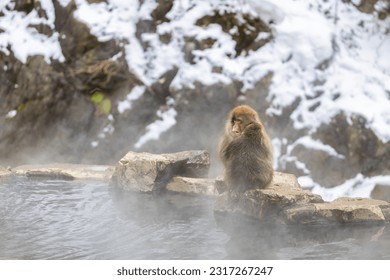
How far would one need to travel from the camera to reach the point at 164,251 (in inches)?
125

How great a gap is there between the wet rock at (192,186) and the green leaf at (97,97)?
246cm

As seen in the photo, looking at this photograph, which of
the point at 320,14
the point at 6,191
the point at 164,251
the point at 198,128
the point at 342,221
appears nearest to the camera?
A: the point at 164,251

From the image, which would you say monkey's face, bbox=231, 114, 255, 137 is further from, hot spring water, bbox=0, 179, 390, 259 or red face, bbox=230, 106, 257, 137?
hot spring water, bbox=0, 179, 390, 259

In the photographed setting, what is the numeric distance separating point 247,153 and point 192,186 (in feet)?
3.32

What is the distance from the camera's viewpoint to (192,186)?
199 inches

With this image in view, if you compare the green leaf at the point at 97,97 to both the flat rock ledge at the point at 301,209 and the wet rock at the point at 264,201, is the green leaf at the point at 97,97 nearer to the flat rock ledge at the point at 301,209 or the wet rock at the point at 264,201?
the wet rock at the point at 264,201

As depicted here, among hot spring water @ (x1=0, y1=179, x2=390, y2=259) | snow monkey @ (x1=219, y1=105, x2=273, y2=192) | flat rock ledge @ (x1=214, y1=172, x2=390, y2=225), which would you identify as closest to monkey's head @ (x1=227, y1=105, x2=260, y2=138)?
snow monkey @ (x1=219, y1=105, x2=273, y2=192)

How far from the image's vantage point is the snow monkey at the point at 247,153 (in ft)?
13.7

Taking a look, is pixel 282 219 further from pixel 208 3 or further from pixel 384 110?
pixel 208 3

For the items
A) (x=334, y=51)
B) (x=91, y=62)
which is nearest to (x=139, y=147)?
(x=91, y=62)

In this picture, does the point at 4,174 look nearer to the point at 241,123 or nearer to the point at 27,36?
the point at 27,36

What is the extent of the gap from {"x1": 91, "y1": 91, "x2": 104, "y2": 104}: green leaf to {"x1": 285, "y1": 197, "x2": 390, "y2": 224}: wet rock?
13.0ft

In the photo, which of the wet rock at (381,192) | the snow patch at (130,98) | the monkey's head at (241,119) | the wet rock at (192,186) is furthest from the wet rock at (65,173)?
the wet rock at (381,192)

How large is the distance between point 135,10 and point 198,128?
1.98 meters
